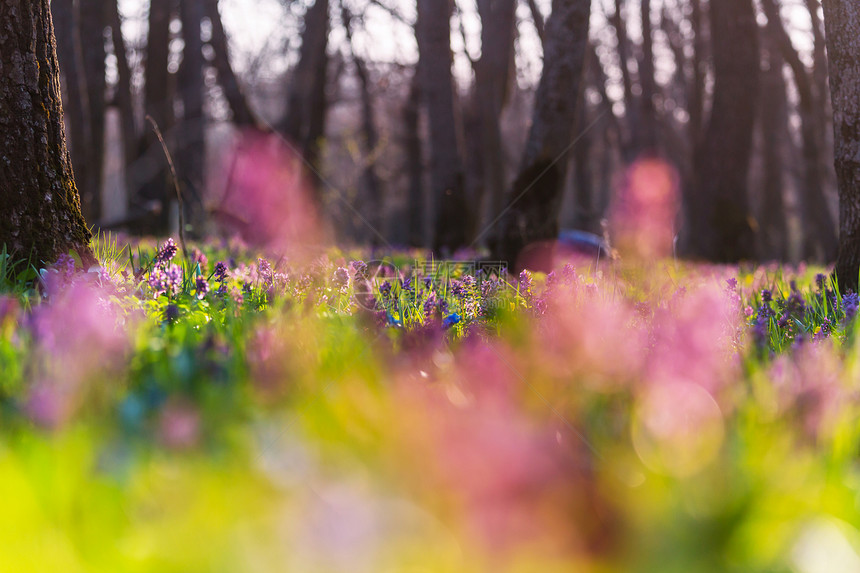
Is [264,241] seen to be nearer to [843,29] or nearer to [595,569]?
[843,29]

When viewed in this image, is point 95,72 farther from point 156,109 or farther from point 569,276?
point 569,276

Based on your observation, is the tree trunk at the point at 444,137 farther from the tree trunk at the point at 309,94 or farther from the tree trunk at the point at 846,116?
the tree trunk at the point at 846,116

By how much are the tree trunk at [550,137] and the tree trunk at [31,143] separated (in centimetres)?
448

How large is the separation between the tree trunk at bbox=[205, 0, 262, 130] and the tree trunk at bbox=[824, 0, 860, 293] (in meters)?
11.3

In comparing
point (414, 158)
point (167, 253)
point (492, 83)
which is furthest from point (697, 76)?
point (167, 253)

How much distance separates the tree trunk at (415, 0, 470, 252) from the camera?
1042cm

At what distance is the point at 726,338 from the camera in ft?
10.7

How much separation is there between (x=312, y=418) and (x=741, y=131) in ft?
36.9

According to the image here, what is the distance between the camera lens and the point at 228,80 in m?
13.6

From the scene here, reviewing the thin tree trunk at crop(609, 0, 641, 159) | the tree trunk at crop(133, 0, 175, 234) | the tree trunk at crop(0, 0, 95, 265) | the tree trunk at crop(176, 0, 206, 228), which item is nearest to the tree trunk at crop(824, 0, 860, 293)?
the tree trunk at crop(0, 0, 95, 265)

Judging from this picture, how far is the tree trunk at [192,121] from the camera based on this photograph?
41.6 feet

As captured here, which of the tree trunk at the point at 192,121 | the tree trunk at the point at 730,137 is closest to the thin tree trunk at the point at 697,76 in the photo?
the tree trunk at the point at 730,137

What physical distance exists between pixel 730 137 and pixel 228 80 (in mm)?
9682

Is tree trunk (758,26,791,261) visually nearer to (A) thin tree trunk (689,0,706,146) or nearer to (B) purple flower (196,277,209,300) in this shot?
(A) thin tree trunk (689,0,706,146)
